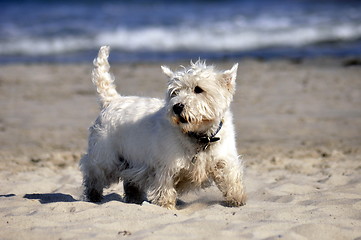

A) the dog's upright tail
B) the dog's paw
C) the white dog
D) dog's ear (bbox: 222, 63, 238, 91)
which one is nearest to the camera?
the white dog

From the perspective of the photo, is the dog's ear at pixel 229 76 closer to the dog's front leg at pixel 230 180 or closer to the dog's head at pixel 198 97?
the dog's head at pixel 198 97

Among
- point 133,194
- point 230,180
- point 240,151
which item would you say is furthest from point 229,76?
point 240,151

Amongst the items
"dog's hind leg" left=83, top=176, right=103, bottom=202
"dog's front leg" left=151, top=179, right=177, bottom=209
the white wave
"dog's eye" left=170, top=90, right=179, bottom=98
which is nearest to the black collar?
"dog's eye" left=170, top=90, right=179, bottom=98

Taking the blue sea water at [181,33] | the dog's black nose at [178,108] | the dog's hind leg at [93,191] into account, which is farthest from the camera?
the blue sea water at [181,33]

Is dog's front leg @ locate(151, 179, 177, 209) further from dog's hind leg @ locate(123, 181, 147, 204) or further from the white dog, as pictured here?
dog's hind leg @ locate(123, 181, 147, 204)

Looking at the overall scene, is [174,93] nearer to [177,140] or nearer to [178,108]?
[178,108]

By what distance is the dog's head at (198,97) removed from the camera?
5.36 meters

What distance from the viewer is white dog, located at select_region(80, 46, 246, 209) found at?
5492 mm

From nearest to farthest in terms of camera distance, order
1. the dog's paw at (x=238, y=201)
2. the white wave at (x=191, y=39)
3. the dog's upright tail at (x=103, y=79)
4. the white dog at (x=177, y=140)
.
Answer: the white dog at (x=177, y=140) → the dog's paw at (x=238, y=201) → the dog's upright tail at (x=103, y=79) → the white wave at (x=191, y=39)

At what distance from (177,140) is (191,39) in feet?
56.4

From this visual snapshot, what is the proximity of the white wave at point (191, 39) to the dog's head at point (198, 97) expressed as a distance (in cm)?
1525

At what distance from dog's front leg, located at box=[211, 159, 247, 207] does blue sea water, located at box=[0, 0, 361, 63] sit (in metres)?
12.7

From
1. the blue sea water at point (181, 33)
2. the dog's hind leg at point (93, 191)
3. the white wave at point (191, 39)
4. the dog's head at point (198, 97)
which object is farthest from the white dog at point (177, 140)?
the white wave at point (191, 39)

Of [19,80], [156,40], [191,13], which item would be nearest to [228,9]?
[191,13]
